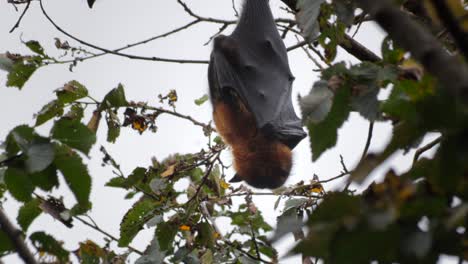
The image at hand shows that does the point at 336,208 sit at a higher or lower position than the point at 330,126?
lower

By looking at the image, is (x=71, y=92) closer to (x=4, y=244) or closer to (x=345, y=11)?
(x=345, y=11)

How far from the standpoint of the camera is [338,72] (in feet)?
8.00

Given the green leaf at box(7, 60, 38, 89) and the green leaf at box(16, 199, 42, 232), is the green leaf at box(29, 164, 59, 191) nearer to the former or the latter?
the green leaf at box(16, 199, 42, 232)

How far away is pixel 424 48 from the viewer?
1120 mm

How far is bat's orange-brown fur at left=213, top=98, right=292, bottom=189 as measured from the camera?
6938 millimetres

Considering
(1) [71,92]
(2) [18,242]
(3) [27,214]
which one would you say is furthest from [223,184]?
(2) [18,242]

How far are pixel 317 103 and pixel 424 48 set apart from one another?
3.94 ft

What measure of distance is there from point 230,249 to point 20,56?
2314mm

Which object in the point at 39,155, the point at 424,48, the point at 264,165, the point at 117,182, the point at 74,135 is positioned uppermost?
the point at 264,165

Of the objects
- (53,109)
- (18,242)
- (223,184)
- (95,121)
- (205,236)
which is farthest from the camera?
(223,184)

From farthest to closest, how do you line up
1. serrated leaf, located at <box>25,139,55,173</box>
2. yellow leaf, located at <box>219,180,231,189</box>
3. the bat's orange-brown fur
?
the bat's orange-brown fur, yellow leaf, located at <box>219,180,231,189</box>, serrated leaf, located at <box>25,139,55,173</box>

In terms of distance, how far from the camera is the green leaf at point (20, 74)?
469cm

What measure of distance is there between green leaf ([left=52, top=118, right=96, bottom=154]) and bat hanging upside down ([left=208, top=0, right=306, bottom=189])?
442 cm

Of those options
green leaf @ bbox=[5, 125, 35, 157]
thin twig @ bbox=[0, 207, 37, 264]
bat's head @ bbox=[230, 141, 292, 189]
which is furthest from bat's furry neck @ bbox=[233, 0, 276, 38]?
thin twig @ bbox=[0, 207, 37, 264]
